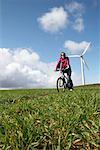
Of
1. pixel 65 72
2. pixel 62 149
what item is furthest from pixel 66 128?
pixel 65 72

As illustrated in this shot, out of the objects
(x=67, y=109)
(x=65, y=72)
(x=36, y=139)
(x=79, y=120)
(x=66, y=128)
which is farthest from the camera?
(x=65, y=72)

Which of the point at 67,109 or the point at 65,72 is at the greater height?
the point at 65,72

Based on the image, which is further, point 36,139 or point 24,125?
point 24,125

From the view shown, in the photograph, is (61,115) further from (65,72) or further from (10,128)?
(65,72)

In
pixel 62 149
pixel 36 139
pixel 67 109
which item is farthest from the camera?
pixel 67 109

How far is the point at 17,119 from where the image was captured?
5918 millimetres

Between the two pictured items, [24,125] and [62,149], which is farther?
[24,125]

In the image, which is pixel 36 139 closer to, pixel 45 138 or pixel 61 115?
pixel 45 138

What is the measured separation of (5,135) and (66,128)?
94 cm

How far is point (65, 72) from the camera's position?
23.1 m

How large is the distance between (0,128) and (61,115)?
122cm

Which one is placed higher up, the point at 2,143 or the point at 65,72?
the point at 65,72

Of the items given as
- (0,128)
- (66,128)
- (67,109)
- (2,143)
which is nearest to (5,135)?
(2,143)

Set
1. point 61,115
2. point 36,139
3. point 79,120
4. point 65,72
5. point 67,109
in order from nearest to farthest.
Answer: point 36,139 < point 79,120 < point 61,115 < point 67,109 < point 65,72
